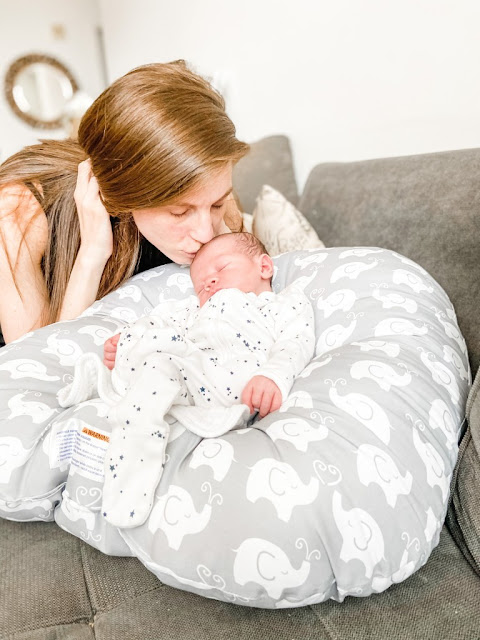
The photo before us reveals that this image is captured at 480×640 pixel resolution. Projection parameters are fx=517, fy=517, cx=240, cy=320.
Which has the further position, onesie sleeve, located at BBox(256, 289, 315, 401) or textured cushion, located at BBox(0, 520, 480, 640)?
onesie sleeve, located at BBox(256, 289, 315, 401)

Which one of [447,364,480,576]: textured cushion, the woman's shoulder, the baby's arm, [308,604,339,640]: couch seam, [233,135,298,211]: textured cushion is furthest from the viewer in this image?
[233,135,298,211]: textured cushion

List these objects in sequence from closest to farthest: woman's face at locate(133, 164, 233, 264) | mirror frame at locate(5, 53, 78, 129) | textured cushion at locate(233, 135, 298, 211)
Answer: woman's face at locate(133, 164, 233, 264), textured cushion at locate(233, 135, 298, 211), mirror frame at locate(5, 53, 78, 129)

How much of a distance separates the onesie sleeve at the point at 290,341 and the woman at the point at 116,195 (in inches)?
10.8

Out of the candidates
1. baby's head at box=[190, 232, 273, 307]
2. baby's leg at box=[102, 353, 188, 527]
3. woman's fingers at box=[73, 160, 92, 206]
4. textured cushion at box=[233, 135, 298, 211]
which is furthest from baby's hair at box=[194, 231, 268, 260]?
textured cushion at box=[233, 135, 298, 211]

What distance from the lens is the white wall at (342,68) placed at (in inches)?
60.2

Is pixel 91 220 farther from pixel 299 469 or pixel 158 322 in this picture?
pixel 299 469

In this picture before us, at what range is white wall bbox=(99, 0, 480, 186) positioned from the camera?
153 cm

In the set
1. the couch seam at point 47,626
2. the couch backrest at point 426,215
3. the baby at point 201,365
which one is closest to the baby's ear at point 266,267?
the baby at point 201,365

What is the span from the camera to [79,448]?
2.87 ft

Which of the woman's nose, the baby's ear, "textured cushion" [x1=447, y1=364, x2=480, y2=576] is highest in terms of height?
the woman's nose

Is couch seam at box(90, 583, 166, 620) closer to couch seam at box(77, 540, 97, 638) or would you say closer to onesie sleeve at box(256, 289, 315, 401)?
couch seam at box(77, 540, 97, 638)

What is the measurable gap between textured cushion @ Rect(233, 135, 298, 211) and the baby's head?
93 cm

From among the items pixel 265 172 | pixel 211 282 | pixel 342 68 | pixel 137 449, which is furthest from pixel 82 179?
pixel 342 68

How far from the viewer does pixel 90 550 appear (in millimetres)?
890
